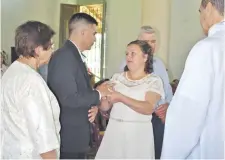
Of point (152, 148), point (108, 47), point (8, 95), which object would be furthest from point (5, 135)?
point (108, 47)

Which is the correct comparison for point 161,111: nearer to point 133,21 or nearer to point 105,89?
point 105,89

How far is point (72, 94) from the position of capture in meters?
2.21

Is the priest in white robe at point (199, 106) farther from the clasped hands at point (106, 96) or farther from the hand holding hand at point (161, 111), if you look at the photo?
the hand holding hand at point (161, 111)

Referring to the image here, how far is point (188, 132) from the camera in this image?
4.79ft

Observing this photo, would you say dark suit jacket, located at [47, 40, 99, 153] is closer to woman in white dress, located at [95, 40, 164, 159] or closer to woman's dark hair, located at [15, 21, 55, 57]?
woman in white dress, located at [95, 40, 164, 159]

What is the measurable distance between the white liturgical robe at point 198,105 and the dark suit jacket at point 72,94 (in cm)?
83

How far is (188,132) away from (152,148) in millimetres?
1140

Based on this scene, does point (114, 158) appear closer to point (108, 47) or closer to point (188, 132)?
point (188, 132)

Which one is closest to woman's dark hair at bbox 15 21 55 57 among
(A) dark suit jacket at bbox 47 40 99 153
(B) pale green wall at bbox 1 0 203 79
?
(A) dark suit jacket at bbox 47 40 99 153

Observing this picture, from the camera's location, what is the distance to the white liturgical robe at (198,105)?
145cm

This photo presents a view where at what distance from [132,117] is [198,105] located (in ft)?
3.60

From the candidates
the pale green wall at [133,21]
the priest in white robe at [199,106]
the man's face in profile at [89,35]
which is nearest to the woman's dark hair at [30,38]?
the man's face in profile at [89,35]

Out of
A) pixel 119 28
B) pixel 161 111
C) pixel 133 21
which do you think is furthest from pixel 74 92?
pixel 119 28

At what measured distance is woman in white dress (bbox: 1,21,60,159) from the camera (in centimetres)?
174
